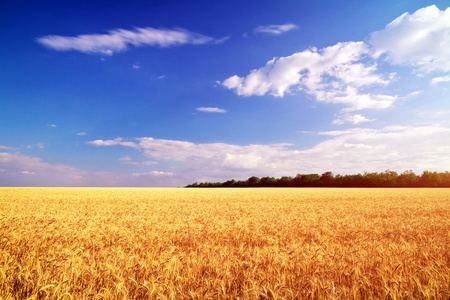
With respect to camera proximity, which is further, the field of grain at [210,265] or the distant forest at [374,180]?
the distant forest at [374,180]

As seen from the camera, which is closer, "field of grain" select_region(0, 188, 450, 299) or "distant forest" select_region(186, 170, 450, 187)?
"field of grain" select_region(0, 188, 450, 299)

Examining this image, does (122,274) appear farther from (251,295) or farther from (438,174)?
(438,174)

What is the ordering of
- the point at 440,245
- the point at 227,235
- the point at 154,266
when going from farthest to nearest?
the point at 227,235
the point at 440,245
the point at 154,266

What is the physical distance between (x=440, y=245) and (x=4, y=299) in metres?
8.77

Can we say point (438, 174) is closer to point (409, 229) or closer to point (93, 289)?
point (409, 229)

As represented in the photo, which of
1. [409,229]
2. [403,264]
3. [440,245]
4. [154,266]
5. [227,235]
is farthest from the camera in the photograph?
[409,229]

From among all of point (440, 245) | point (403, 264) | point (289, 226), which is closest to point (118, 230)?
point (289, 226)

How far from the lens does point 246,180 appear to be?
12006 centimetres

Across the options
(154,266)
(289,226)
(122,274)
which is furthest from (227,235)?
(122,274)

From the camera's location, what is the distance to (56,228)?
7.66 meters

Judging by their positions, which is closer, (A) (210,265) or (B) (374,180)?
(A) (210,265)

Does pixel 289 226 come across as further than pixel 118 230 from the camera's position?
Yes

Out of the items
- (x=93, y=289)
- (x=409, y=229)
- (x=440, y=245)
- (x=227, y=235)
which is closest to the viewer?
(x=93, y=289)

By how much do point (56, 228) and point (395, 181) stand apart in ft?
365
